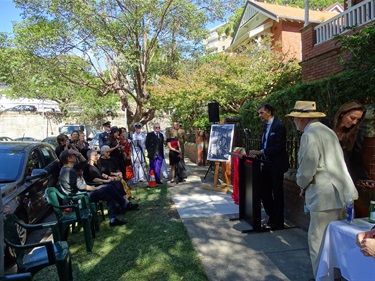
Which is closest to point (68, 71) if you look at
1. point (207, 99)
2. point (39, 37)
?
point (39, 37)

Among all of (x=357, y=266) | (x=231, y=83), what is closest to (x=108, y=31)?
(x=231, y=83)

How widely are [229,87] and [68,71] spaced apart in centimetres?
788

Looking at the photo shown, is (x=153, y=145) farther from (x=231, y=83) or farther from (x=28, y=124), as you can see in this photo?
(x=28, y=124)

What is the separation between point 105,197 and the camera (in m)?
5.71

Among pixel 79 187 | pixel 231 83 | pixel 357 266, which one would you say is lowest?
pixel 357 266

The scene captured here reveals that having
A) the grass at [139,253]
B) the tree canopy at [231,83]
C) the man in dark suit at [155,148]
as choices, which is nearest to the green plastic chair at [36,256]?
the grass at [139,253]

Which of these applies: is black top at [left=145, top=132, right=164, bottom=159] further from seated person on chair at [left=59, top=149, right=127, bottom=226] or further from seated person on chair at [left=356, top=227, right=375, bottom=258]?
seated person on chair at [left=356, top=227, right=375, bottom=258]

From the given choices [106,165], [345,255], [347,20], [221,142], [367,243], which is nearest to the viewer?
Answer: [367,243]

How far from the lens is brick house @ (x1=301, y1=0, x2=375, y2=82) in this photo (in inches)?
350

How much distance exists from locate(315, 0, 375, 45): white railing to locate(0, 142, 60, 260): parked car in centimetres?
738

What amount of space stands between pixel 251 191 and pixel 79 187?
2967 mm

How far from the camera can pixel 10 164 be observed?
5.38 m

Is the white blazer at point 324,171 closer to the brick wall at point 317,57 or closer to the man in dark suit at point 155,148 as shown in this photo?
the man in dark suit at point 155,148

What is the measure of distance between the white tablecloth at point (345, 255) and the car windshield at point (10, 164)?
4.59 meters
